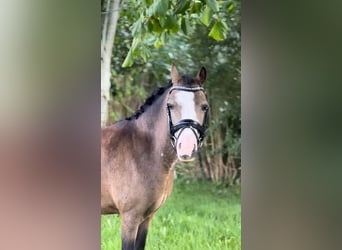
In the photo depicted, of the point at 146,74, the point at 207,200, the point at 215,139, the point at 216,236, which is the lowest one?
the point at 216,236

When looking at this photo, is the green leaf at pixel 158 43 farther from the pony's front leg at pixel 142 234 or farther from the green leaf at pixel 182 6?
the pony's front leg at pixel 142 234

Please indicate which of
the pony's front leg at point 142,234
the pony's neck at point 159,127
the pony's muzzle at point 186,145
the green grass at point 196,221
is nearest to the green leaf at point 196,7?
the pony's neck at point 159,127

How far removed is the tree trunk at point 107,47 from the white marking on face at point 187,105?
28cm

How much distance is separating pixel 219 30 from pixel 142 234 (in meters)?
0.83

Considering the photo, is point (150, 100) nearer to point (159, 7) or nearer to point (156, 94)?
point (156, 94)

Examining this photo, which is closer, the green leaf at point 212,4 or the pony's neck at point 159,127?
the green leaf at point 212,4

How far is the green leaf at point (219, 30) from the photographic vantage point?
5.57ft

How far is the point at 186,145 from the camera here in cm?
173
